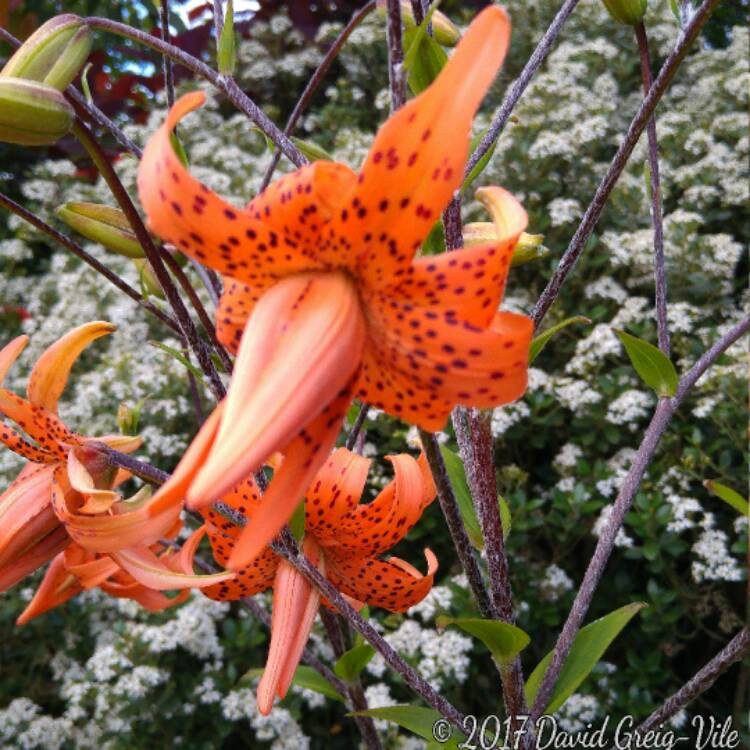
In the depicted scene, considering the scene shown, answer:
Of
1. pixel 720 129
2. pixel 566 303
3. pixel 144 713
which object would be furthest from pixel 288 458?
pixel 720 129

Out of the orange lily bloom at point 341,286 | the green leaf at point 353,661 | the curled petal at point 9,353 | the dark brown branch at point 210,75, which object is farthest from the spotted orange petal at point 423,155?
the green leaf at point 353,661

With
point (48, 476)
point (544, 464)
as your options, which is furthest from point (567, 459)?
point (48, 476)

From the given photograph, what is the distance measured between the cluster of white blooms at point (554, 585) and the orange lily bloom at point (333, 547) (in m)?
0.75

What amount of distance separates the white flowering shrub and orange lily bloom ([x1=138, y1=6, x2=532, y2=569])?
2.18 feet

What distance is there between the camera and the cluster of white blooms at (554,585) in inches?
51.3

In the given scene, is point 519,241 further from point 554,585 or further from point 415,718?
point 554,585

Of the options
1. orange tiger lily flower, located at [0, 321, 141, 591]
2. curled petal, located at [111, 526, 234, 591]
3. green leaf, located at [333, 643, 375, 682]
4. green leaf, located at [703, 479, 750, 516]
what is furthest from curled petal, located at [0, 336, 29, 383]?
green leaf, located at [703, 479, 750, 516]

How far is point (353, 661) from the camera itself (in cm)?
70

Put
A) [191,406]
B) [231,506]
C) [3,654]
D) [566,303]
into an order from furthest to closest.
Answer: [566,303] → [191,406] → [3,654] → [231,506]

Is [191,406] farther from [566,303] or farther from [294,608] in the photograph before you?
[294,608]

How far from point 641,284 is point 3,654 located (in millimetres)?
1356

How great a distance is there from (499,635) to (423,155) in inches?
13.3

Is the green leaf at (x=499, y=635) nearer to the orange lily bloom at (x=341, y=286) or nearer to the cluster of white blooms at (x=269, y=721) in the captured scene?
the orange lily bloom at (x=341, y=286)

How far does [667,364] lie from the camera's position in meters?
0.60
